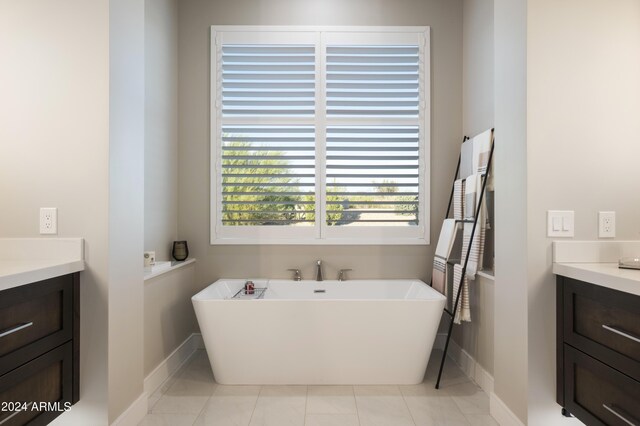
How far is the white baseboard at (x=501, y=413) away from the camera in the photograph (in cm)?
213

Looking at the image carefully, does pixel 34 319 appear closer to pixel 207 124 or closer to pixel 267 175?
pixel 267 175

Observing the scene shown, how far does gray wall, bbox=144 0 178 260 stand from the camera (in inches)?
119

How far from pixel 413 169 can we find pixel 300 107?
114cm

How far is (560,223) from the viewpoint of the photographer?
77.1 inches

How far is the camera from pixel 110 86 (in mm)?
1965

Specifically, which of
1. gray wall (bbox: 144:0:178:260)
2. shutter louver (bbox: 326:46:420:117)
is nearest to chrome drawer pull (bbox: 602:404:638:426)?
shutter louver (bbox: 326:46:420:117)

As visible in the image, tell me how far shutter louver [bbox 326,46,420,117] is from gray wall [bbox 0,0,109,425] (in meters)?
2.09

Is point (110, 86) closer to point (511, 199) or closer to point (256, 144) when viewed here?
point (256, 144)

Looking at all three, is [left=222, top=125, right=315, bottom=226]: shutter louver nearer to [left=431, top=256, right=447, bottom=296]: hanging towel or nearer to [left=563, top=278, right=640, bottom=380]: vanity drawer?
[left=431, top=256, right=447, bottom=296]: hanging towel

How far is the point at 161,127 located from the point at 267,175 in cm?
94

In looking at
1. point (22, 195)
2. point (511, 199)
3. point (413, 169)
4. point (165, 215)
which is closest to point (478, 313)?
point (511, 199)

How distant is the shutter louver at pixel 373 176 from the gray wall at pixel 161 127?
1334 mm

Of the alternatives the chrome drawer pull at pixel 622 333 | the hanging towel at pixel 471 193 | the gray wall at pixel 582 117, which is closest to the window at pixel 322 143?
the hanging towel at pixel 471 193

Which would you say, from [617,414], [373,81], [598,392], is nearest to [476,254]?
[598,392]
